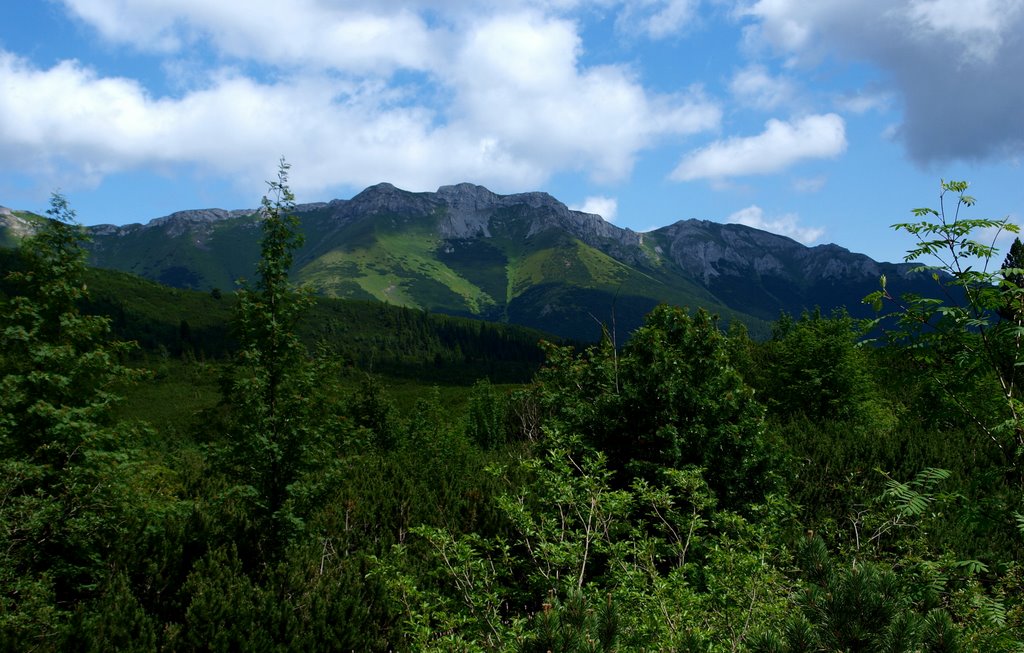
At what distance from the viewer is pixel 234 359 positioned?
359 inches

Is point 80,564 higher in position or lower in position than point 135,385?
lower

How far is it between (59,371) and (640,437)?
10.8 metres

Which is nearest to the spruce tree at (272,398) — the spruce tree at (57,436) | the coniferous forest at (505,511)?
the coniferous forest at (505,511)

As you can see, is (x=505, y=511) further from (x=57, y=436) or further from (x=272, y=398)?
(x=57, y=436)

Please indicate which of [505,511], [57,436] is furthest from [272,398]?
[505,511]

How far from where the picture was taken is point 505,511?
980 centimetres

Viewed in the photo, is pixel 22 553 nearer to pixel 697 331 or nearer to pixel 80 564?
pixel 80 564

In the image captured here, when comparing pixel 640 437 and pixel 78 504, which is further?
pixel 640 437

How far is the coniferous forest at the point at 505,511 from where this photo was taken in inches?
190

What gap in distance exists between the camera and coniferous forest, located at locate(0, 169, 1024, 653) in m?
4.83

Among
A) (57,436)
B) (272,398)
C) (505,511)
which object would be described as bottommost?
(505,511)

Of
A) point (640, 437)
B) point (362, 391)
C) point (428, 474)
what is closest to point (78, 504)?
point (428, 474)

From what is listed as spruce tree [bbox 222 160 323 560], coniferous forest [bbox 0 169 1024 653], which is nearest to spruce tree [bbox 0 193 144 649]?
coniferous forest [bbox 0 169 1024 653]

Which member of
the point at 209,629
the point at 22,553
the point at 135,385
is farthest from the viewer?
the point at 135,385
